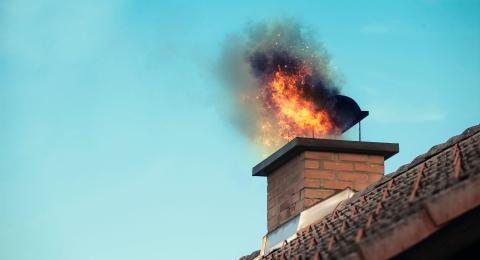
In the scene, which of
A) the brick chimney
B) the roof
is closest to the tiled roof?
the brick chimney

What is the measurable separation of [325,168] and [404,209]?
5751 millimetres

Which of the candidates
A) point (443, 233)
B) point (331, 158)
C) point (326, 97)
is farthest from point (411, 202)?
point (326, 97)

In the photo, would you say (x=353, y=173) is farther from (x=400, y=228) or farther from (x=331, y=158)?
(x=400, y=228)

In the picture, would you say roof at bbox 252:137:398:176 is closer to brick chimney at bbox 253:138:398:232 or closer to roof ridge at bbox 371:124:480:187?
brick chimney at bbox 253:138:398:232

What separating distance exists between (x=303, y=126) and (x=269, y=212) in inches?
66.2

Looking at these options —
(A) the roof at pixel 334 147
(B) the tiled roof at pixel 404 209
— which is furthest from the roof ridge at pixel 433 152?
(A) the roof at pixel 334 147

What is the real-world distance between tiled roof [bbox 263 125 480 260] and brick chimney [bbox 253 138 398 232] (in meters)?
1.30

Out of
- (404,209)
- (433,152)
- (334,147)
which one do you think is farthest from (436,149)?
(404,209)

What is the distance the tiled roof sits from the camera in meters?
6.46

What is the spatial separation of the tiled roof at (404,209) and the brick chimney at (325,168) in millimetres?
1301

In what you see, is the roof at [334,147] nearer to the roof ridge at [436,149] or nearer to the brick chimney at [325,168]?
the brick chimney at [325,168]

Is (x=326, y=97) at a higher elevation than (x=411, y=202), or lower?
higher

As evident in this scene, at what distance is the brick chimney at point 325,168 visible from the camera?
1272 centimetres

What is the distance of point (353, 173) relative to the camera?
12906 mm
